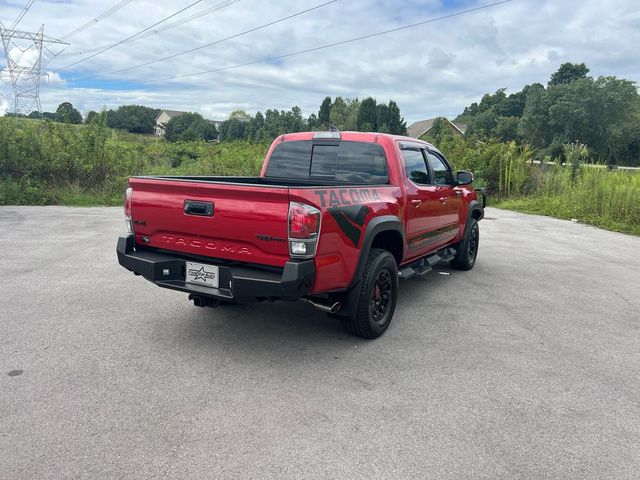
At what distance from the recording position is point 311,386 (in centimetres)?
340

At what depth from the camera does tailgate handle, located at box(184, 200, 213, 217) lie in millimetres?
3648

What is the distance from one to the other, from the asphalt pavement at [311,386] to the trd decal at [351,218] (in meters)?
1.03

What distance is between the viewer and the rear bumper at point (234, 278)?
3.34m

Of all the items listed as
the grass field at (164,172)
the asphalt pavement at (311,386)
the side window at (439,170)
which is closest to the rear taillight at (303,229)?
the asphalt pavement at (311,386)

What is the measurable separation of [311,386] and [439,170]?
364cm

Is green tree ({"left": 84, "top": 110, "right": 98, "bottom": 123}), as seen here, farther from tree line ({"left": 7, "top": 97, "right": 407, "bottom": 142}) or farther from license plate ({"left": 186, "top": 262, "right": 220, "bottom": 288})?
tree line ({"left": 7, "top": 97, "right": 407, "bottom": 142})

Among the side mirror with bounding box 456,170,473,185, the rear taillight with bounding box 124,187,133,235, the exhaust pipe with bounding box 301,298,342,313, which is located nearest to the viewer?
the exhaust pipe with bounding box 301,298,342,313

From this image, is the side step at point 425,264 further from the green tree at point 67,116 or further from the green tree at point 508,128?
the green tree at point 508,128

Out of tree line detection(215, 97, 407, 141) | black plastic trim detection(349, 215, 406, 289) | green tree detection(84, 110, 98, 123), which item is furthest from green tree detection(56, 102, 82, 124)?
tree line detection(215, 97, 407, 141)

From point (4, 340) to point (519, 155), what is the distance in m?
18.4

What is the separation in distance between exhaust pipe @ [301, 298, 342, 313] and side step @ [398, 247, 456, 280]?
114 centimetres

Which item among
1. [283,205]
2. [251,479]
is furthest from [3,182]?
[251,479]

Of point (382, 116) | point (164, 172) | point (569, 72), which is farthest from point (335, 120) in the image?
point (164, 172)

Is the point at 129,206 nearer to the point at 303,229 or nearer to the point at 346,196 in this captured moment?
the point at 303,229
